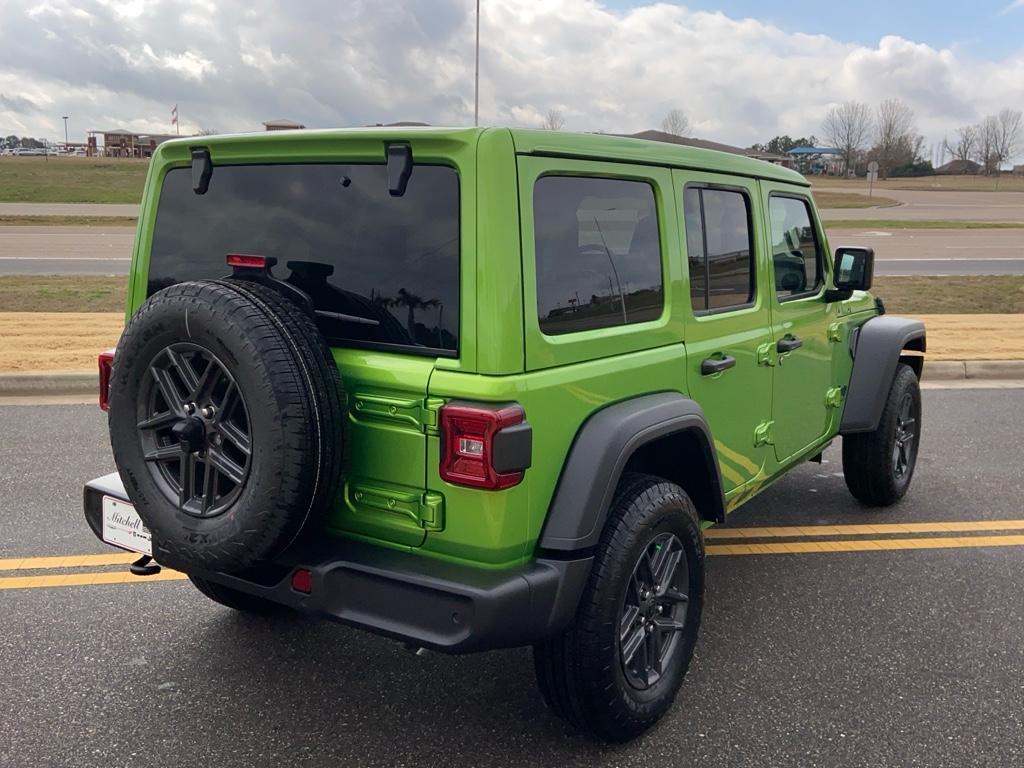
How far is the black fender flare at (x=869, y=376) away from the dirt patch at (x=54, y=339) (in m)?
6.21

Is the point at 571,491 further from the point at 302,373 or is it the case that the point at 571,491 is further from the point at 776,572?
the point at 776,572

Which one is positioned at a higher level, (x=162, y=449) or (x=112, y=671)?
(x=162, y=449)

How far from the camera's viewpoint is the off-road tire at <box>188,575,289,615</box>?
362cm

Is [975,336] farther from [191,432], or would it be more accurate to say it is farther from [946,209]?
[946,209]

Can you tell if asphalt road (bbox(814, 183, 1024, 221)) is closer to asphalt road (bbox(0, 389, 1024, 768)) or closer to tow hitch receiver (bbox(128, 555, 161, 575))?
asphalt road (bbox(0, 389, 1024, 768))

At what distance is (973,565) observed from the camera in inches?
172

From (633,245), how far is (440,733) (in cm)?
169

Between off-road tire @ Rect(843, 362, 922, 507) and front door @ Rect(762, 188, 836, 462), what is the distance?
54 cm

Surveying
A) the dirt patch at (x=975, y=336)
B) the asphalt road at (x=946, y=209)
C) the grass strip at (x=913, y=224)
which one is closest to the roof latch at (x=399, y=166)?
the dirt patch at (x=975, y=336)

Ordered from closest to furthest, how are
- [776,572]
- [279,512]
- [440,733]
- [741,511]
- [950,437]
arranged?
[279,512] < [440,733] < [776,572] < [741,511] < [950,437]

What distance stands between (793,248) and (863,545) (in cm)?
157

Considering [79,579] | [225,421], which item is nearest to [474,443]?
[225,421]

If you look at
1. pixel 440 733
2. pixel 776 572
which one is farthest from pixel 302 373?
pixel 776 572

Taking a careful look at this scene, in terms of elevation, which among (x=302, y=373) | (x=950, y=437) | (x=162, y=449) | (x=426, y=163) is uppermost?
(x=426, y=163)
